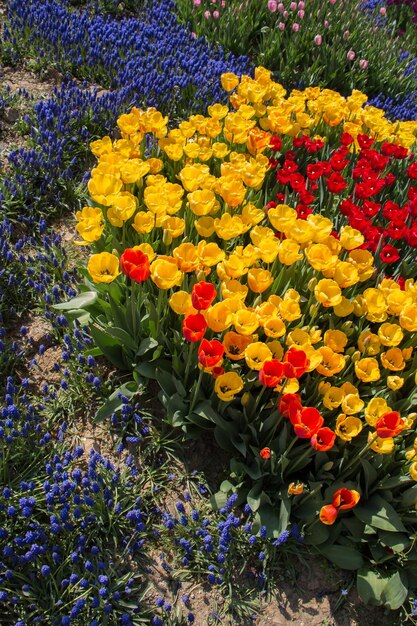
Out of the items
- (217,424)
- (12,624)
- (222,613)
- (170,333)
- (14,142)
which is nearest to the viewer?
(12,624)

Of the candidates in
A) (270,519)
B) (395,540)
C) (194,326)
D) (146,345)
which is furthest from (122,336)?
(395,540)

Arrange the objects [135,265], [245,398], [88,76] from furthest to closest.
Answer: [88,76] → [245,398] → [135,265]

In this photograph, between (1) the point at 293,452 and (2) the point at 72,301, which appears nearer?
(1) the point at 293,452

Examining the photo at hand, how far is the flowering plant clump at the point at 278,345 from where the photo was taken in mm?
2334

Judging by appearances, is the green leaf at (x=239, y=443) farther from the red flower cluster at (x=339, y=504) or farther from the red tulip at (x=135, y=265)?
the red tulip at (x=135, y=265)

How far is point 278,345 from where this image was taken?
252 cm

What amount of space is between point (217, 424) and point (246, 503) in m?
0.42

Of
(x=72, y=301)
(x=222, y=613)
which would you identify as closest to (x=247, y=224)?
(x=72, y=301)

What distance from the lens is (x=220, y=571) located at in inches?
95.2

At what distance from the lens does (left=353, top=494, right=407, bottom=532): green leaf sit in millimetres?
2428

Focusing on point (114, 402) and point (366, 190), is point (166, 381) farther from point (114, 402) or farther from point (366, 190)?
point (366, 190)

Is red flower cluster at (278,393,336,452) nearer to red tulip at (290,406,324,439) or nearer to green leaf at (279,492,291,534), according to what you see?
red tulip at (290,406,324,439)

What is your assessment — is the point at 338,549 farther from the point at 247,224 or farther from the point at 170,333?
the point at 247,224

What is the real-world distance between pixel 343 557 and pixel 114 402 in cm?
128
